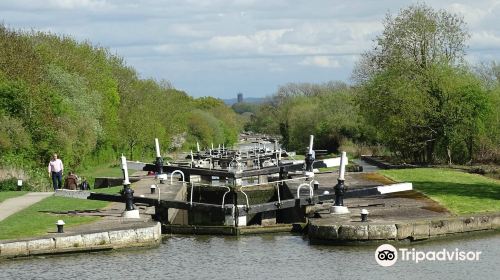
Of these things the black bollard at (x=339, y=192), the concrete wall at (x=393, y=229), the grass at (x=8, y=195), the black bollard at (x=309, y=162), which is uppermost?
the black bollard at (x=309, y=162)

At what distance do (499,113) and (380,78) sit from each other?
7035 millimetres

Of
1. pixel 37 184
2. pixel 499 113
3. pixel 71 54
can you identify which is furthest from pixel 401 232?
pixel 71 54

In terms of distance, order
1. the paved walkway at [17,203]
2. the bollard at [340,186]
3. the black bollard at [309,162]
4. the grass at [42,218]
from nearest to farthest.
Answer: the grass at [42,218] < the bollard at [340,186] < the paved walkway at [17,203] < the black bollard at [309,162]

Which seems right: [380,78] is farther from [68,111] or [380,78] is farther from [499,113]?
[68,111]

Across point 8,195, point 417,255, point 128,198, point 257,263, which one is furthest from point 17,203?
point 417,255

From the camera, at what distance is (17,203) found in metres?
27.0

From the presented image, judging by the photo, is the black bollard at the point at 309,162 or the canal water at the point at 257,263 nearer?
the canal water at the point at 257,263

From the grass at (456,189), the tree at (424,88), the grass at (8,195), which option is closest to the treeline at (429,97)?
the tree at (424,88)

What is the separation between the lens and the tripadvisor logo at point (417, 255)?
19.0m

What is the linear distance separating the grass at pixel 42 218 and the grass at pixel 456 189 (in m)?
10.1

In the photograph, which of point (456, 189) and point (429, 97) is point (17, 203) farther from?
point (429, 97)

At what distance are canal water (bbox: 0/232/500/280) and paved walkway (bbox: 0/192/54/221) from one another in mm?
4898

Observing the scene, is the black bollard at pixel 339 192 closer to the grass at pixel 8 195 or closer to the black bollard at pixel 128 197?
the black bollard at pixel 128 197

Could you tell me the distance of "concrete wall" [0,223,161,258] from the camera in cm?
1925
